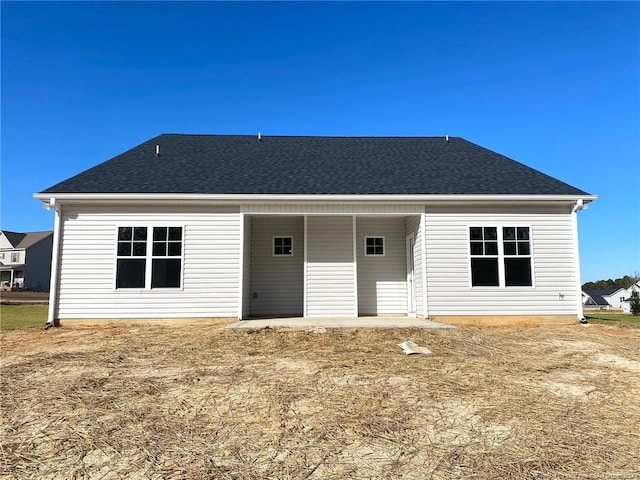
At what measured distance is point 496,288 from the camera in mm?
10250

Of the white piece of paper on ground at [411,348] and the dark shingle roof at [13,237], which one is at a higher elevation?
the dark shingle roof at [13,237]

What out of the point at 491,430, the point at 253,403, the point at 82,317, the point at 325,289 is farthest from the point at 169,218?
the point at 491,430

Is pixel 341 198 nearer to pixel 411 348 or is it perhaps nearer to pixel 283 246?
pixel 283 246

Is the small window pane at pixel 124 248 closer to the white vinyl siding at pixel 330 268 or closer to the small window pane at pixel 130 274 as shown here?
the small window pane at pixel 130 274

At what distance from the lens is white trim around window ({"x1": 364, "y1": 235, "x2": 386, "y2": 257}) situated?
1202 centimetres

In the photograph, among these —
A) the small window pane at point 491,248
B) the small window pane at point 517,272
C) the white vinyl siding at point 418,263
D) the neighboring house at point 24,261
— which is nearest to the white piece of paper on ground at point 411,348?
the white vinyl siding at point 418,263

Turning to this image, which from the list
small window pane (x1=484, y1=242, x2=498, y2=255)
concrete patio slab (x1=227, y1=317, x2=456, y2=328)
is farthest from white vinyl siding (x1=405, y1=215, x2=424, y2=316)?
small window pane (x1=484, y1=242, x2=498, y2=255)

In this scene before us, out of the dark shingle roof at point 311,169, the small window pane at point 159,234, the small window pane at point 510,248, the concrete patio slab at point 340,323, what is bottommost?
the concrete patio slab at point 340,323

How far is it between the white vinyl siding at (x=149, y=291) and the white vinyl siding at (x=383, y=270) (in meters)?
3.77

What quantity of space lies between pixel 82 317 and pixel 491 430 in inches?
381

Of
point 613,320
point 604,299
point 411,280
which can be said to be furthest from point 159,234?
point 604,299

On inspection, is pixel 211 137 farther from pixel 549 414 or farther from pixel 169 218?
pixel 549 414

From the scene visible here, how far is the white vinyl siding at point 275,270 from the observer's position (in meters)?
11.8

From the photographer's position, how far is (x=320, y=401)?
14.5 ft
